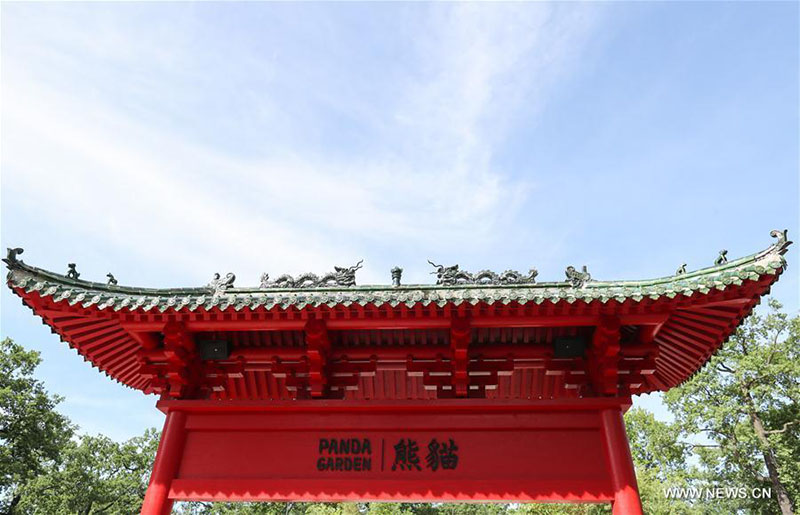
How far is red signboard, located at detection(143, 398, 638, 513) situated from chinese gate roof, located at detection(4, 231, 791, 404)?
1.70 ft

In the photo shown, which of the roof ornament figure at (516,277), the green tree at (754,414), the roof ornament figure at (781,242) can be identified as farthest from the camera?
the green tree at (754,414)

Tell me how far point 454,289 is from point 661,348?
342 centimetres

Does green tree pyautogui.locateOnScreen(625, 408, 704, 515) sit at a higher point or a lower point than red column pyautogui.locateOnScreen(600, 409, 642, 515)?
higher

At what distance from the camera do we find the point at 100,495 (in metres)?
29.8

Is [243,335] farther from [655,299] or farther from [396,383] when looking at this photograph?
[655,299]

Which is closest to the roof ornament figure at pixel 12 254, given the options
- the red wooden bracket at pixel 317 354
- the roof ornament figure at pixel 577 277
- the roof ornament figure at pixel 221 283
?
the roof ornament figure at pixel 221 283

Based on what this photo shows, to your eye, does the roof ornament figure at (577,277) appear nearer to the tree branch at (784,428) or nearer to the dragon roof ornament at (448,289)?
the dragon roof ornament at (448,289)

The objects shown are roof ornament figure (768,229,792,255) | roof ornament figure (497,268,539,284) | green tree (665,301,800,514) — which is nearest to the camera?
roof ornament figure (768,229,792,255)

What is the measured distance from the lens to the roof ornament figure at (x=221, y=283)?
7.70 metres

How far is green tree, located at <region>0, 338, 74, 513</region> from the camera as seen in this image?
24.4 metres

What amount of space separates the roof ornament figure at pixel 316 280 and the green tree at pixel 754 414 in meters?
21.8

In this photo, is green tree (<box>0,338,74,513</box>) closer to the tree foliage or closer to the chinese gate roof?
the tree foliage

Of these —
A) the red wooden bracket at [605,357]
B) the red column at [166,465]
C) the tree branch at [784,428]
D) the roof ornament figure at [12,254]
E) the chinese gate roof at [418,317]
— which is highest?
the tree branch at [784,428]

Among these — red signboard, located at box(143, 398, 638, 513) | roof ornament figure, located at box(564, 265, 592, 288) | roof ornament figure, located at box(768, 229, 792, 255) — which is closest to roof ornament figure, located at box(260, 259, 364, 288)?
red signboard, located at box(143, 398, 638, 513)
